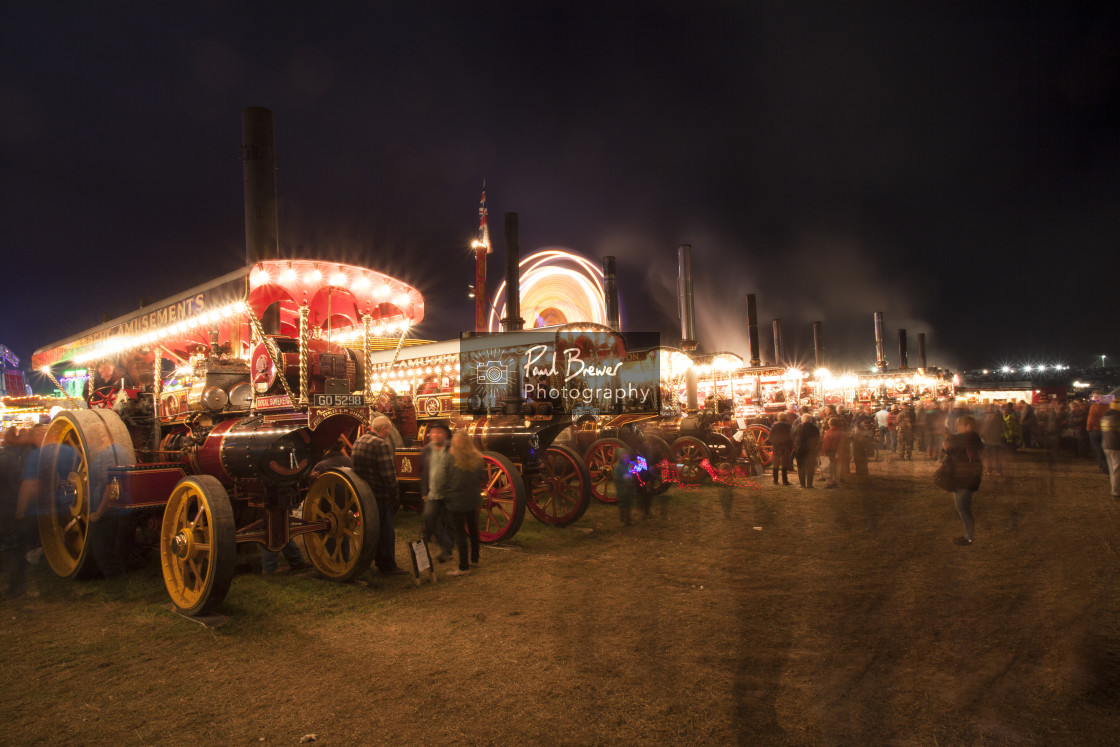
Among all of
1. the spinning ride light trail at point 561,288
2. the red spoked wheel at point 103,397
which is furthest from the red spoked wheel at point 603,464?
the spinning ride light trail at point 561,288

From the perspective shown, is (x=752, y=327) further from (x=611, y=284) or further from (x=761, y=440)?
(x=761, y=440)

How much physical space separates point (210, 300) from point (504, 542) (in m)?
3.76

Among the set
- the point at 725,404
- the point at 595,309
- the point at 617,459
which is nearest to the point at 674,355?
the point at 725,404

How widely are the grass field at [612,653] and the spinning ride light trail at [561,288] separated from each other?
1410 cm

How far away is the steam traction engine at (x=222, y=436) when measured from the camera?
438cm

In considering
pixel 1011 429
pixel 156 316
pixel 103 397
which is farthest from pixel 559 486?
pixel 1011 429

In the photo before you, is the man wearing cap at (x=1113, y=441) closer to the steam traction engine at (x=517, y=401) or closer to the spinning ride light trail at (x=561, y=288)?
the steam traction engine at (x=517, y=401)

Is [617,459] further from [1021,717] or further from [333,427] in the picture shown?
[1021,717]

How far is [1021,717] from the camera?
2.71m

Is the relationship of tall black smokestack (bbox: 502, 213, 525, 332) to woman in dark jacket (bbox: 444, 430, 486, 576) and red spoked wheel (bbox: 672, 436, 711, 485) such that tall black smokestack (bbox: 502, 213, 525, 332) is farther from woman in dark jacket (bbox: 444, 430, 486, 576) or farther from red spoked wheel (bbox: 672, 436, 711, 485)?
woman in dark jacket (bbox: 444, 430, 486, 576)

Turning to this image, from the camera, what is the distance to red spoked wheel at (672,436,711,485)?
10.9 metres

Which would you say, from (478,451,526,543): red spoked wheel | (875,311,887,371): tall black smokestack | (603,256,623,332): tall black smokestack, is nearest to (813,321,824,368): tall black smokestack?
(875,311,887,371): tall black smokestack

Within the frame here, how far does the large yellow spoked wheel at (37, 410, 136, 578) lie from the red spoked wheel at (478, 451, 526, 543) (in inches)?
129

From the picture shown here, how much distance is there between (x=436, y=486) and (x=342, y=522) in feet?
2.96
